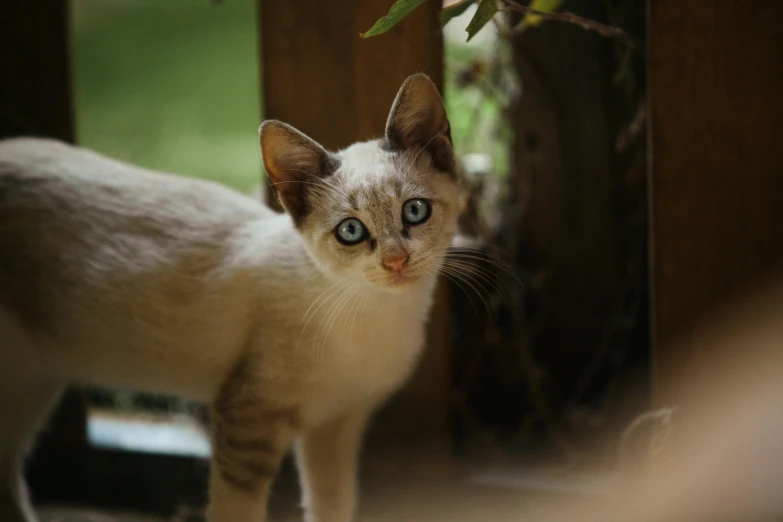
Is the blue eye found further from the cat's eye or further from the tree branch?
the tree branch

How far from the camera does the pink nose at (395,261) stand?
1731mm

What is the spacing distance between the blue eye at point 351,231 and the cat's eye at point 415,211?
10 centimetres

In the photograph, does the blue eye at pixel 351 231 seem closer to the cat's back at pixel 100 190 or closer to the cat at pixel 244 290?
the cat at pixel 244 290

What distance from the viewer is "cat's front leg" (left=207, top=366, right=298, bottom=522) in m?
1.92

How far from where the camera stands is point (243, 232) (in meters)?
2.14

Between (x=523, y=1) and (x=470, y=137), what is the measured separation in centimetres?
61

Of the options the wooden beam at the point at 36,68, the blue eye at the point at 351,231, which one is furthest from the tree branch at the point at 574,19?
the wooden beam at the point at 36,68

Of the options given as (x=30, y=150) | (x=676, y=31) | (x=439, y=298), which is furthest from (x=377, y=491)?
(x=676, y=31)

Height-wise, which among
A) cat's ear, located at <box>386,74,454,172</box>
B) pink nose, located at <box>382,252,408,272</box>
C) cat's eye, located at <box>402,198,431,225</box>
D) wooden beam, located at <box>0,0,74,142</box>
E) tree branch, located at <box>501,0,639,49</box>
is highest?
wooden beam, located at <box>0,0,74,142</box>

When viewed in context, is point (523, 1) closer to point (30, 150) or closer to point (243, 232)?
point (243, 232)

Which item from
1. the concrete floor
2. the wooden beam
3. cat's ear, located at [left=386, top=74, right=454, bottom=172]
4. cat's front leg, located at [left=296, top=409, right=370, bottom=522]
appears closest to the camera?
cat's ear, located at [left=386, top=74, right=454, bottom=172]

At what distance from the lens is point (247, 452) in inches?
75.6

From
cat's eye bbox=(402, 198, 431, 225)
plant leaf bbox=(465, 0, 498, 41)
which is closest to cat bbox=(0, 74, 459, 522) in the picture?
cat's eye bbox=(402, 198, 431, 225)

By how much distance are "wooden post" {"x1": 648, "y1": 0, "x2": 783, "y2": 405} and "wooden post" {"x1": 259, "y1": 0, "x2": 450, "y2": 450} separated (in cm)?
60
